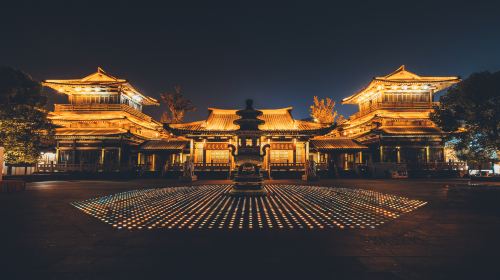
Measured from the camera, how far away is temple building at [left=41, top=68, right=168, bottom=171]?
27.4m

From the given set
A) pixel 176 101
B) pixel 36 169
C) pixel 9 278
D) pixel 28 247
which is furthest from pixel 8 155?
pixel 176 101

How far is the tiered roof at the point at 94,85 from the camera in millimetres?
29672

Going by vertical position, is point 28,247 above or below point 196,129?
below

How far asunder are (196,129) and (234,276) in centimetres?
2291

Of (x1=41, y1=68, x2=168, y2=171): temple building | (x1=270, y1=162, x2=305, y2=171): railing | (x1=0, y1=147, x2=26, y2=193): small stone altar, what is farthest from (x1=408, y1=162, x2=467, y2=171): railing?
(x1=0, y1=147, x2=26, y2=193): small stone altar

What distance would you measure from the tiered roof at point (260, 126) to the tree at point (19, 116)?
9.94m

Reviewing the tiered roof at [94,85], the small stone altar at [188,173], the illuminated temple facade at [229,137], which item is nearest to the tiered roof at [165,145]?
the illuminated temple facade at [229,137]

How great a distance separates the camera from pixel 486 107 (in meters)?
17.2

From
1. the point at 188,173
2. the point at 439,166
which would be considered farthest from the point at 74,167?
the point at 439,166

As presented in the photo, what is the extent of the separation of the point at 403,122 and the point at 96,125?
3813cm

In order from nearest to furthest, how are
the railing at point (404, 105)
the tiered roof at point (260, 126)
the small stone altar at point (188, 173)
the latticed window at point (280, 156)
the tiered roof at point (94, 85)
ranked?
the small stone altar at point (188, 173)
the tiered roof at point (260, 126)
the latticed window at point (280, 156)
the tiered roof at point (94, 85)
the railing at point (404, 105)

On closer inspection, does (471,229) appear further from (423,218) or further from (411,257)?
(411,257)

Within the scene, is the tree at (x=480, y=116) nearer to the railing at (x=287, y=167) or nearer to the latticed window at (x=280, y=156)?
the railing at (x=287, y=167)

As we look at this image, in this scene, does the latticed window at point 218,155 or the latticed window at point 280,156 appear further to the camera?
the latticed window at point 218,155
